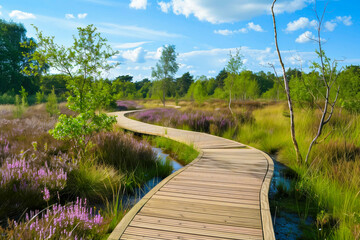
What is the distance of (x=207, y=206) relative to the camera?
9.76ft

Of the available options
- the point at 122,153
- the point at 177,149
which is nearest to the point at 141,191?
the point at 122,153

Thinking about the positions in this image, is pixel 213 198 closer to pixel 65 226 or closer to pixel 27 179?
pixel 65 226

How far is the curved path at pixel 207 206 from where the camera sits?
239 cm

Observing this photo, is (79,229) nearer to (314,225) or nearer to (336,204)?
(314,225)

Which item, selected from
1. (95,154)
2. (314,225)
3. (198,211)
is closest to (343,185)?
(314,225)

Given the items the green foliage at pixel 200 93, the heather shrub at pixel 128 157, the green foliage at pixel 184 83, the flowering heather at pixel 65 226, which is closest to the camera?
the flowering heather at pixel 65 226

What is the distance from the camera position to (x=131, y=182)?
4.47m

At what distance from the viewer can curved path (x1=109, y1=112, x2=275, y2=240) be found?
2395mm

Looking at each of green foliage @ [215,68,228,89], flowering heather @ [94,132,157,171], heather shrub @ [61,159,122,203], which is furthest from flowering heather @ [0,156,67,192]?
green foliage @ [215,68,228,89]

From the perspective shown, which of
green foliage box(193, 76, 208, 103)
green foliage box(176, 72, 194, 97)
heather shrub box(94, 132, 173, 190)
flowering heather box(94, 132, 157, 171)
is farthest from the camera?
green foliage box(176, 72, 194, 97)

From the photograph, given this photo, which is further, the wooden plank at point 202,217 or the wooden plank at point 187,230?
the wooden plank at point 202,217

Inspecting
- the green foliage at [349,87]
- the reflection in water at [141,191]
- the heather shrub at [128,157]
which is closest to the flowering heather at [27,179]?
the reflection in water at [141,191]

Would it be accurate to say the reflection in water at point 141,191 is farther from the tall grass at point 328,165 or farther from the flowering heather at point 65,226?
the tall grass at point 328,165

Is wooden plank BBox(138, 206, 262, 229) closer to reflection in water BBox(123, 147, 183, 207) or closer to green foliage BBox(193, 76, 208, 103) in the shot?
reflection in water BBox(123, 147, 183, 207)
